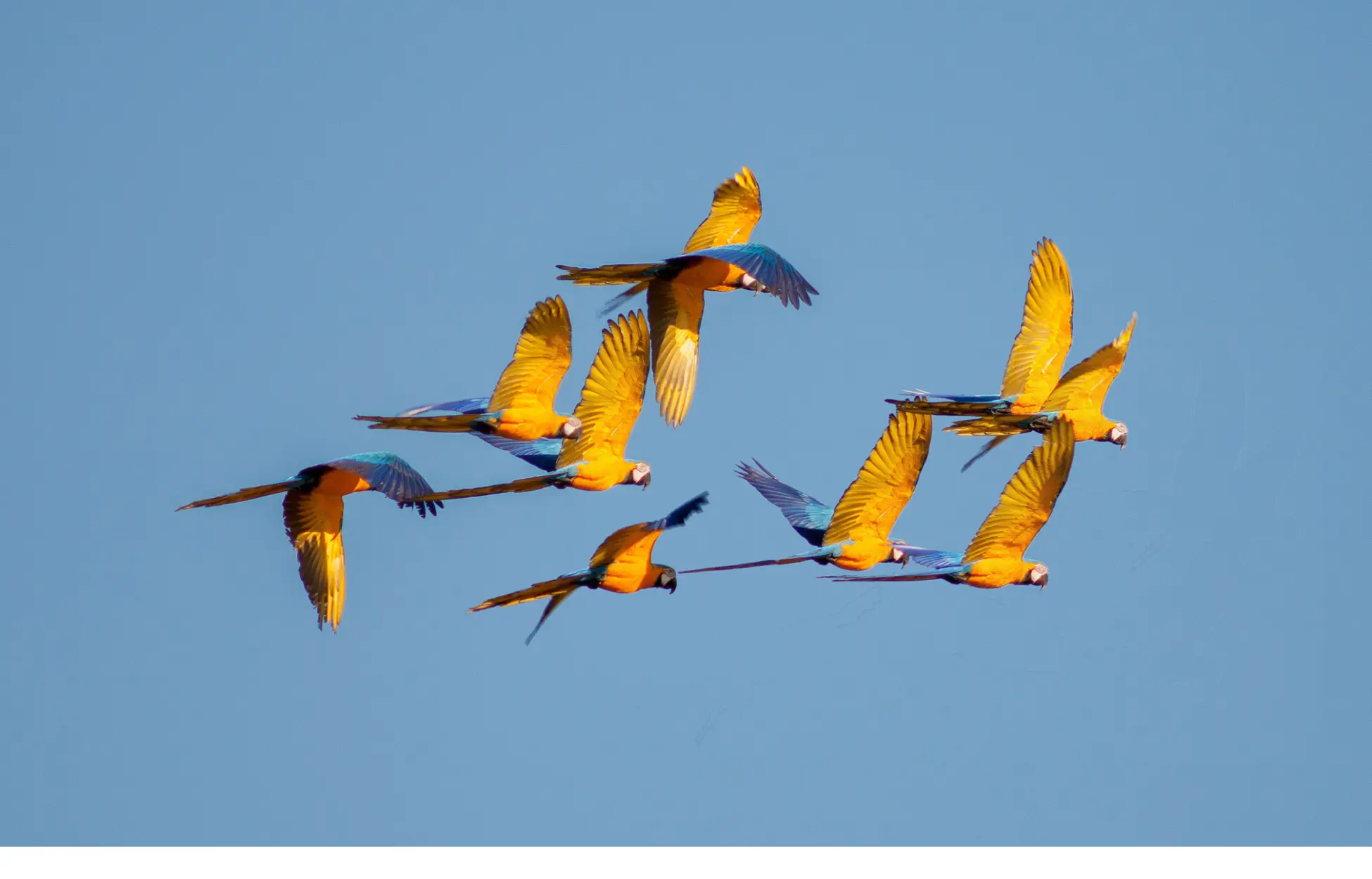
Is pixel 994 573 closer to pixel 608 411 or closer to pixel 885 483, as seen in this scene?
pixel 885 483

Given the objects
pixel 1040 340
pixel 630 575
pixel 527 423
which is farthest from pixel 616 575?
pixel 1040 340

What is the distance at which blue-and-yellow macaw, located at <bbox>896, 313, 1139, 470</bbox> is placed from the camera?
22.6 metres

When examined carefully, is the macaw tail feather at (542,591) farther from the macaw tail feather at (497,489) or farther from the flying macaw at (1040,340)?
the flying macaw at (1040,340)

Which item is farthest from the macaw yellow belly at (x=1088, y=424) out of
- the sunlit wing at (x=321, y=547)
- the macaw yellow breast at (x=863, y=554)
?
the sunlit wing at (x=321, y=547)

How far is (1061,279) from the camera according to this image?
22531 millimetres

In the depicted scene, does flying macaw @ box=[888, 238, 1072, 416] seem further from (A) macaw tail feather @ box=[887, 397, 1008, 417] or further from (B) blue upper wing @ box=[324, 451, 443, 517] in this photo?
(B) blue upper wing @ box=[324, 451, 443, 517]

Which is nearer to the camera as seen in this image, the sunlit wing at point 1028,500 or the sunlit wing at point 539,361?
the sunlit wing at point 539,361

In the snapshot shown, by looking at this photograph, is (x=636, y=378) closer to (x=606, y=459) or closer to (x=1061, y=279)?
(x=606, y=459)

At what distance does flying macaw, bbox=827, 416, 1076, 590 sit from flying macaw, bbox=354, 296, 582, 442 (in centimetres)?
369

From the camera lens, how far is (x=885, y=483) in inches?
883

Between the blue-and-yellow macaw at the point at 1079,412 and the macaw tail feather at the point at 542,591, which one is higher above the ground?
the blue-and-yellow macaw at the point at 1079,412

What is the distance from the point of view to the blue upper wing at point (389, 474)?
20.8m

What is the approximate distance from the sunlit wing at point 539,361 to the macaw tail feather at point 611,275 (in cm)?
41

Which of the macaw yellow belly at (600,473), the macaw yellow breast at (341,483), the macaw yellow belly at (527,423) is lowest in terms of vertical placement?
the macaw yellow breast at (341,483)
